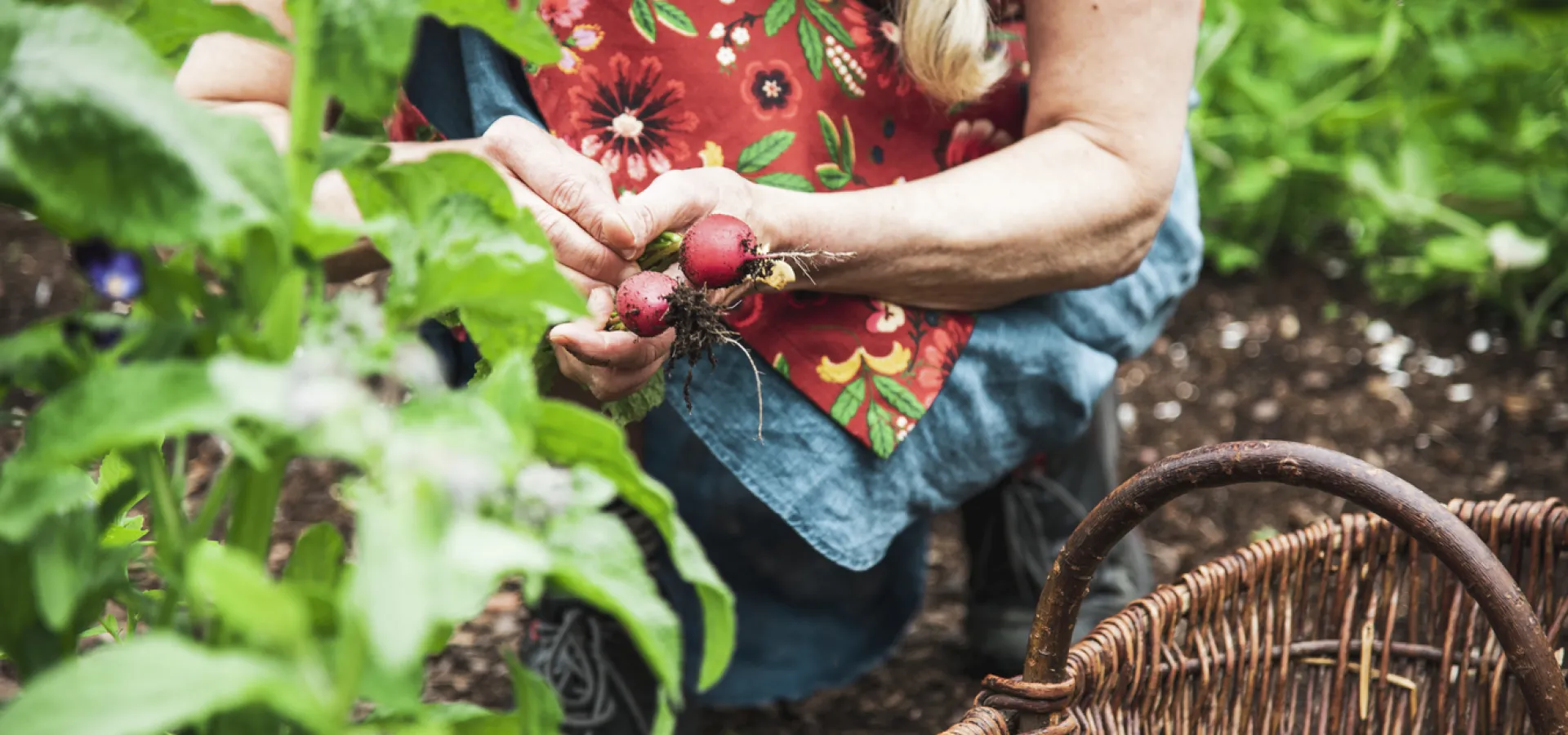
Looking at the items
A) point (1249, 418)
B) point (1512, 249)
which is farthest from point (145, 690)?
point (1512, 249)

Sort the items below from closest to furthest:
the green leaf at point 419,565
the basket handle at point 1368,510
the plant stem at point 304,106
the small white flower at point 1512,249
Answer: the green leaf at point 419,565
the plant stem at point 304,106
the basket handle at point 1368,510
the small white flower at point 1512,249

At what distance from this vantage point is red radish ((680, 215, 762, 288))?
826mm

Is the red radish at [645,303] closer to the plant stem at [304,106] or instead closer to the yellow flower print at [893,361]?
the yellow flower print at [893,361]

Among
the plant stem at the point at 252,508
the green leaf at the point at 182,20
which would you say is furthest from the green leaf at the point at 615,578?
the green leaf at the point at 182,20

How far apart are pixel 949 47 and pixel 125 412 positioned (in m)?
0.75

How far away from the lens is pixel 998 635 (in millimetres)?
1396

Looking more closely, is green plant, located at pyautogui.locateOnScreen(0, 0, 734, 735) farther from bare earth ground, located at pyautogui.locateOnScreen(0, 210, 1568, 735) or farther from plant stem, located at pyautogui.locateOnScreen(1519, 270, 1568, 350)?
plant stem, located at pyautogui.locateOnScreen(1519, 270, 1568, 350)

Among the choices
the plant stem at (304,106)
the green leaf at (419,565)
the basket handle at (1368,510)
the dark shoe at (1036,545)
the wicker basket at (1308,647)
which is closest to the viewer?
the green leaf at (419,565)

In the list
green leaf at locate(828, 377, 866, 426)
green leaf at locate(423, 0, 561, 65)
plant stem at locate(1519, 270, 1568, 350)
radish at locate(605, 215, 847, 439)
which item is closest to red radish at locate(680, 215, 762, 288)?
radish at locate(605, 215, 847, 439)

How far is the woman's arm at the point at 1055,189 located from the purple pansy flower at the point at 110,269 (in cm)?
57

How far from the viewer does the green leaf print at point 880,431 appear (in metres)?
1.04

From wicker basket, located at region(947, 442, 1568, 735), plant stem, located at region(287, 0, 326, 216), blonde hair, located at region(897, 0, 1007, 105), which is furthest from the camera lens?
blonde hair, located at region(897, 0, 1007, 105)

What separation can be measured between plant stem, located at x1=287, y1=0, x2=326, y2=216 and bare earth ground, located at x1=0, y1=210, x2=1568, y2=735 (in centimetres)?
107

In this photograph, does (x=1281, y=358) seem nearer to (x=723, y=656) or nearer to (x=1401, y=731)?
(x=1401, y=731)
